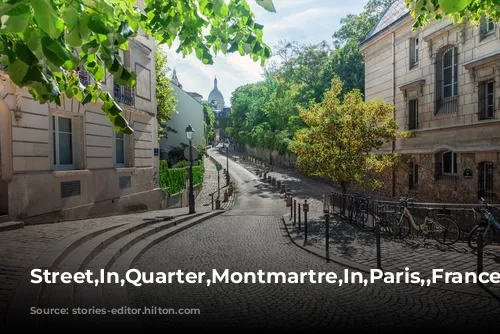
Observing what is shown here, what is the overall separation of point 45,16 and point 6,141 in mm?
7790

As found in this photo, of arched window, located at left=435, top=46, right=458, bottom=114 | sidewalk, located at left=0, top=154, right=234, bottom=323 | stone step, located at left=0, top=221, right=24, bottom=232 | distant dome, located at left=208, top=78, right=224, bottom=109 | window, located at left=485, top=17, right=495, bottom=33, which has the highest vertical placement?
distant dome, located at left=208, top=78, right=224, bottom=109

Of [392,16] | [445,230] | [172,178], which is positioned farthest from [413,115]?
[172,178]

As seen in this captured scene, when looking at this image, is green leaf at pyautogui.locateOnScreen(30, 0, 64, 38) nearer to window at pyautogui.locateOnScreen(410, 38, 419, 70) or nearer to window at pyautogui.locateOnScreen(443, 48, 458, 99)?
window at pyautogui.locateOnScreen(443, 48, 458, 99)

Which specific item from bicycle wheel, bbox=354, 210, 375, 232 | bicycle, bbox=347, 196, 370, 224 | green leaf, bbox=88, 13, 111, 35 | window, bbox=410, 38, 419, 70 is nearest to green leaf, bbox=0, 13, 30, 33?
green leaf, bbox=88, 13, 111, 35

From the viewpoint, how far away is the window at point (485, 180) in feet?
45.4

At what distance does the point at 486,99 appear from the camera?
45.8 ft

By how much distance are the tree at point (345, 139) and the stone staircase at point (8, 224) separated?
9.61 metres

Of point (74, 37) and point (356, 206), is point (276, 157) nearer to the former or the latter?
point (356, 206)

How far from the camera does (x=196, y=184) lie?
2778 cm

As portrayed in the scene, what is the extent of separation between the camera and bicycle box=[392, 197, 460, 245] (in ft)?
25.8

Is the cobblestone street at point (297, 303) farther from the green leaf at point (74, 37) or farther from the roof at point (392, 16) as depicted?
the roof at point (392, 16)

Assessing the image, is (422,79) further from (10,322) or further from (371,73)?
(10,322)

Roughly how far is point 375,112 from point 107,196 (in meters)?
11.2

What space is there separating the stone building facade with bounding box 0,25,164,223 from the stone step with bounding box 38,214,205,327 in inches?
109
